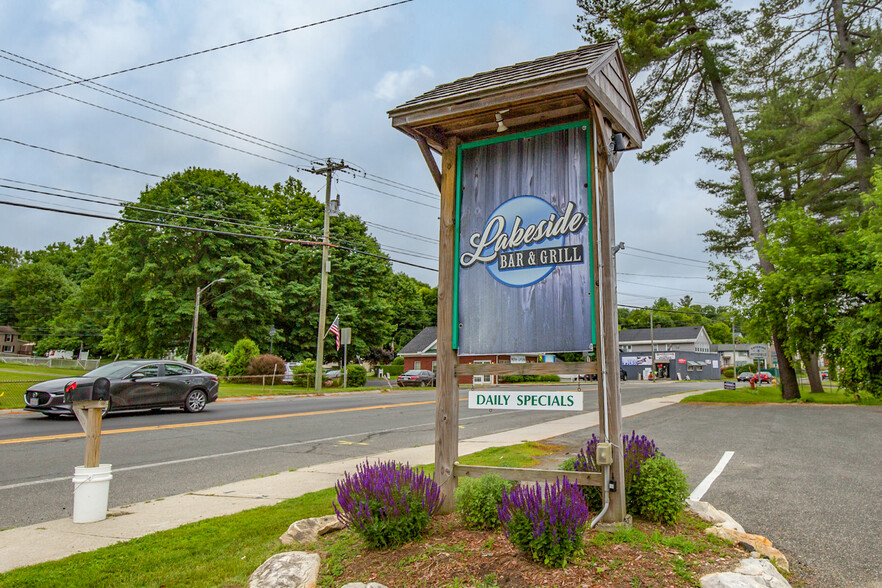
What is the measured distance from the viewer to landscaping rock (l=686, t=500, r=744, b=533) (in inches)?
171

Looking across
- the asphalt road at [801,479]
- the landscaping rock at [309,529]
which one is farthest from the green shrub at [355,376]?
the landscaping rock at [309,529]

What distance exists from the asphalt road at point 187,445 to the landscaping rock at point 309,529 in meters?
3.38

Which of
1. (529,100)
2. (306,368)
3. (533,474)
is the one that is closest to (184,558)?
(533,474)

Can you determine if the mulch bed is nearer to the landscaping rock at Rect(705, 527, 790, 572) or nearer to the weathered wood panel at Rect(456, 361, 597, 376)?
the landscaping rock at Rect(705, 527, 790, 572)

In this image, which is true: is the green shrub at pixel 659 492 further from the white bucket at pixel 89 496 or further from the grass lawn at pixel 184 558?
the white bucket at pixel 89 496

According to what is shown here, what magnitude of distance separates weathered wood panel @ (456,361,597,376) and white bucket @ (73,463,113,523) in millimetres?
3919

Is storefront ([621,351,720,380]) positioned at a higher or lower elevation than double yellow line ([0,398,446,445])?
higher

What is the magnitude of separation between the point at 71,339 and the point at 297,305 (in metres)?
43.4

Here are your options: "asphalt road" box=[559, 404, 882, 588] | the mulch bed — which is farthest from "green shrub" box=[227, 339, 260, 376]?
the mulch bed

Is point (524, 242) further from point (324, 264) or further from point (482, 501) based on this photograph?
point (324, 264)

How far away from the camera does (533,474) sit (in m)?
4.25

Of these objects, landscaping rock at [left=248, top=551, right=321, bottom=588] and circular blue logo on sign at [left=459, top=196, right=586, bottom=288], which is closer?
landscaping rock at [left=248, top=551, right=321, bottom=588]

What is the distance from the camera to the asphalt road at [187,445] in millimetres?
7176

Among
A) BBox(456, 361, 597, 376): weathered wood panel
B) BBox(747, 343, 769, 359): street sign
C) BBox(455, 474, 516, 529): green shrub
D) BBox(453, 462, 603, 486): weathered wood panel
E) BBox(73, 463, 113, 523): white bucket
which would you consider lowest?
BBox(73, 463, 113, 523): white bucket
